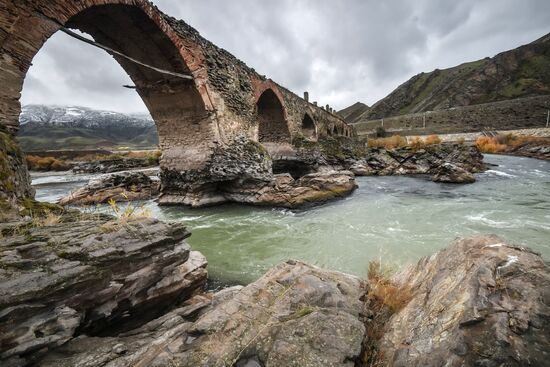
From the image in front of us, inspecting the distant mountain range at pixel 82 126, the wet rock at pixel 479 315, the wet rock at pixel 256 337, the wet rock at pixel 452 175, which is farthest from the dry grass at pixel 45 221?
the distant mountain range at pixel 82 126

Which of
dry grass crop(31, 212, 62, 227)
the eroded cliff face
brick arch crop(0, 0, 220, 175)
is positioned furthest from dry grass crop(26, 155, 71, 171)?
dry grass crop(31, 212, 62, 227)

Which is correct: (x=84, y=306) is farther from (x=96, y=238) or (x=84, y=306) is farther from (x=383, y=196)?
(x=383, y=196)

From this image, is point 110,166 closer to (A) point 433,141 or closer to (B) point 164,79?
(B) point 164,79

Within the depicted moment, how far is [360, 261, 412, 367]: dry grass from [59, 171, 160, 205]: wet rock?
9.85m

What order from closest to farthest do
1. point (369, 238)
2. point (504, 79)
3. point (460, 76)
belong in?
point (369, 238), point (504, 79), point (460, 76)

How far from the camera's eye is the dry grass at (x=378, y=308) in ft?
6.17

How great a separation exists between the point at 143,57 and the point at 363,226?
9074 mm

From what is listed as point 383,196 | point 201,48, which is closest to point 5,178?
point 201,48

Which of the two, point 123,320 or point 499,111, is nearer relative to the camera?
point 123,320

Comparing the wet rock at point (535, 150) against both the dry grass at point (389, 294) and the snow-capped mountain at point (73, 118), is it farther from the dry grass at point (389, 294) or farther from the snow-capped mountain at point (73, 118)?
the snow-capped mountain at point (73, 118)

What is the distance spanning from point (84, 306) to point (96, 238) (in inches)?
27.5

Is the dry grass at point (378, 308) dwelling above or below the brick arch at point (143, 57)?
below

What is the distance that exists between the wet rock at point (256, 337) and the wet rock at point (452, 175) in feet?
45.6

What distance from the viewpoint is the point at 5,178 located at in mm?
3799
